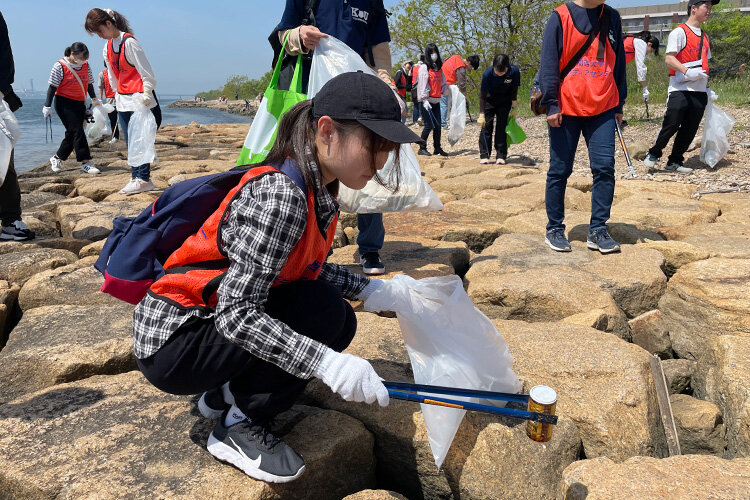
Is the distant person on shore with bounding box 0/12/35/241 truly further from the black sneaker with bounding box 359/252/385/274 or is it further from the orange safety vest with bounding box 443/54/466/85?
the orange safety vest with bounding box 443/54/466/85

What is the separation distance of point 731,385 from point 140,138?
14.1 ft

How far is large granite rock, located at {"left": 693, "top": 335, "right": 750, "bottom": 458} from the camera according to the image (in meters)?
1.50

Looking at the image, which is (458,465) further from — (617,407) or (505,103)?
(505,103)

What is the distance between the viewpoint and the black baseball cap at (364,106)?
1192 mm

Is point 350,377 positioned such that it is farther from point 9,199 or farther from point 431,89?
point 431,89

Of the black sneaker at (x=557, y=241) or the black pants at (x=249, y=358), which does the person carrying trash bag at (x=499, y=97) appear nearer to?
the black sneaker at (x=557, y=241)

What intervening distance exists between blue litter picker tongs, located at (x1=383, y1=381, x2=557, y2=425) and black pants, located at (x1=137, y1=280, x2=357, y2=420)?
0.22 m

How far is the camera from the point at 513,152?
7328mm

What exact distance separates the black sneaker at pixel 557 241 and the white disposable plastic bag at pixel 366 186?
0.71 metres

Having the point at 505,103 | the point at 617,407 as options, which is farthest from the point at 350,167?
the point at 505,103

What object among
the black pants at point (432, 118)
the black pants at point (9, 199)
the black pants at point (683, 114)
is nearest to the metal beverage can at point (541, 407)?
the black pants at point (9, 199)

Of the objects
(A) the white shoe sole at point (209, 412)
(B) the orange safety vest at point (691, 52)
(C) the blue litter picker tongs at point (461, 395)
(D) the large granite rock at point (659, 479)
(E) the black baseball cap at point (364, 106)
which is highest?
(B) the orange safety vest at point (691, 52)

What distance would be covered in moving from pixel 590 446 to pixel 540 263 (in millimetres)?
1229

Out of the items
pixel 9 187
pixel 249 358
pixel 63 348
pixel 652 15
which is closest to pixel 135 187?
pixel 9 187
